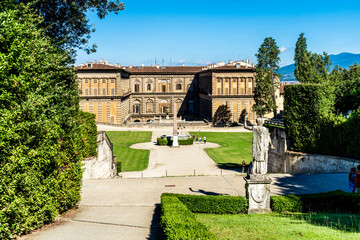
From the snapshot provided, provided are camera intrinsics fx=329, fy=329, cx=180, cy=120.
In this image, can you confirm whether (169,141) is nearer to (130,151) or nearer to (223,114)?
(130,151)

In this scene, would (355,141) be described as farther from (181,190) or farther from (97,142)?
(97,142)

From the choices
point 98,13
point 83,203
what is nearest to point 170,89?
point 98,13

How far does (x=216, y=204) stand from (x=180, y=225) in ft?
14.0

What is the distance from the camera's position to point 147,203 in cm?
1461

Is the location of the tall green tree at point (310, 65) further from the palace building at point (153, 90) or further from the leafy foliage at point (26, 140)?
the leafy foliage at point (26, 140)

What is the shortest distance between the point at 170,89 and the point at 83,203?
6925 cm

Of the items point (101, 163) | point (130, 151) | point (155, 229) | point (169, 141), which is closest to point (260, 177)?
point (155, 229)

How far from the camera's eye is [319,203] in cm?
1300

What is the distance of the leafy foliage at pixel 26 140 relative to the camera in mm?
9648

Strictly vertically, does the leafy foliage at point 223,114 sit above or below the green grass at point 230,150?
above

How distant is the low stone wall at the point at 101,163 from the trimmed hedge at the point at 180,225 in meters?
11.5

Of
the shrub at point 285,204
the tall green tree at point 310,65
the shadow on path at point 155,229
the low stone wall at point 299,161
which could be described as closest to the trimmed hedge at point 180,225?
the shadow on path at point 155,229

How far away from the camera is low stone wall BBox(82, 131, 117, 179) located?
21.6 m

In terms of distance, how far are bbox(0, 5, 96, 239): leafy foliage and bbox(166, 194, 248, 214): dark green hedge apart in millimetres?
4733
